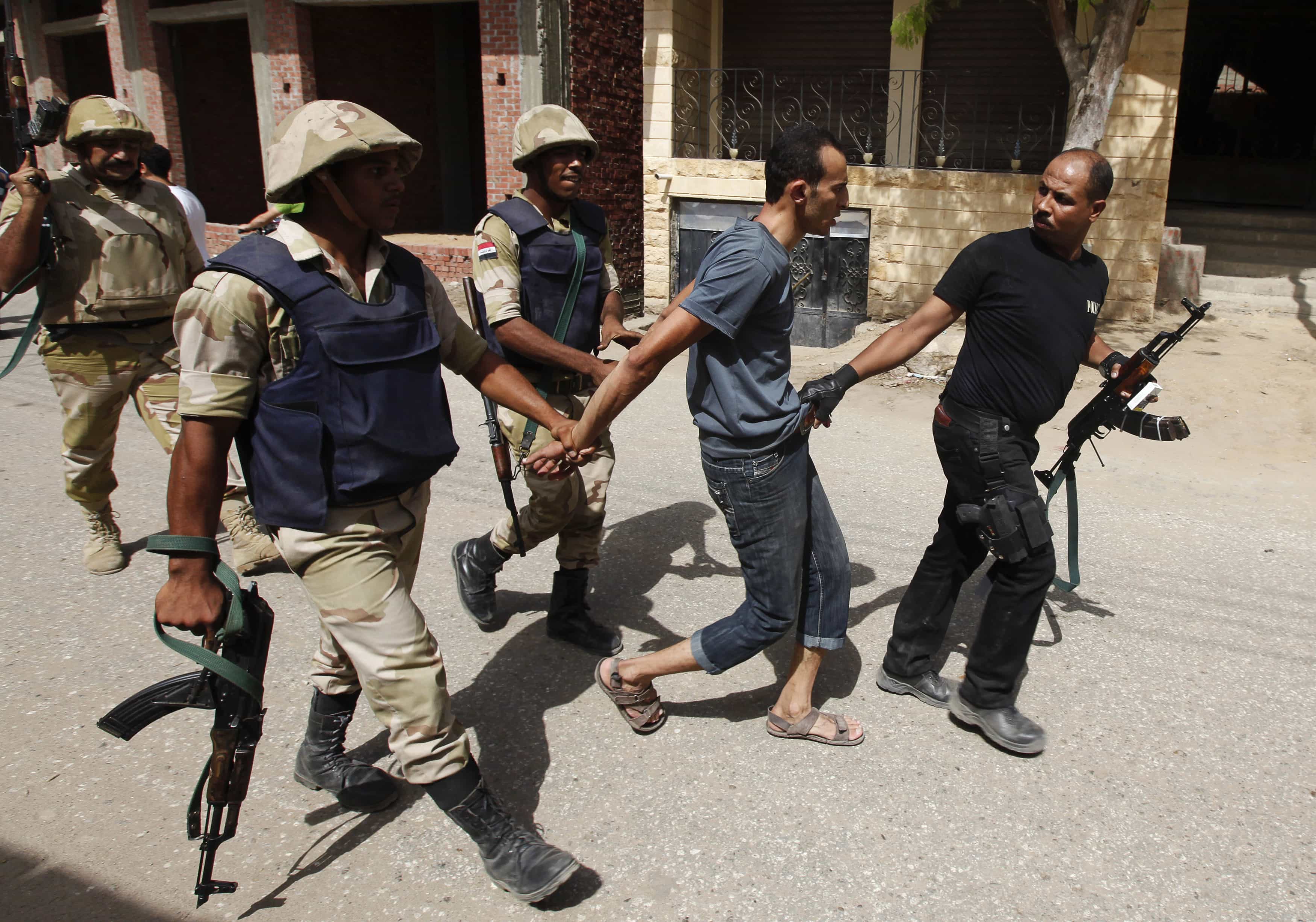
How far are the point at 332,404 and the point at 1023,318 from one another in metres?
2.05

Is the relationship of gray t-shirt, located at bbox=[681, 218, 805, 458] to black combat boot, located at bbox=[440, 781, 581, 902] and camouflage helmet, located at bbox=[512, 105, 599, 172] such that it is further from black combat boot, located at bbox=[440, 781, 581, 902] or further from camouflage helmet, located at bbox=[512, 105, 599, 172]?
black combat boot, located at bbox=[440, 781, 581, 902]

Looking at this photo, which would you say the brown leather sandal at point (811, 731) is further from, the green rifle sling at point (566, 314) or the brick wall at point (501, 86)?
the brick wall at point (501, 86)

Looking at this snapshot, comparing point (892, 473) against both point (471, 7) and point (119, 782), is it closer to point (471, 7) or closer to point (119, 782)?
point (119, 782)

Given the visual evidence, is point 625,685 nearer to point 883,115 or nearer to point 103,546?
point 103,546

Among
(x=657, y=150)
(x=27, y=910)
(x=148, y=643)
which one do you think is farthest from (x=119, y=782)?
(x=657, y=150)

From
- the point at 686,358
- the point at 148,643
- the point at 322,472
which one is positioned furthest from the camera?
the point at 686,358

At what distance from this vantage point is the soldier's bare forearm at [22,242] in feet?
13.0

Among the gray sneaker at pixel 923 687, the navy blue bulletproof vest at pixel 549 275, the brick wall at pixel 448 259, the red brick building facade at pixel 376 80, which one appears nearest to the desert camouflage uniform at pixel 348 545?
the navy blue bulletproof vest at pixel 549 275

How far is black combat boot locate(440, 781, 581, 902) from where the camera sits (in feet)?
7.82

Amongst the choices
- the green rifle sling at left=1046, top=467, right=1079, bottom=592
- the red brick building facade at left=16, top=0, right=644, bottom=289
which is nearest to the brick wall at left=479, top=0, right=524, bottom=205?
the red brick building facade at left=16, top=0, right=644, bottom=289

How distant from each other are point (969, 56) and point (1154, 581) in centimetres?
930

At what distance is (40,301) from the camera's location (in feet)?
13.7

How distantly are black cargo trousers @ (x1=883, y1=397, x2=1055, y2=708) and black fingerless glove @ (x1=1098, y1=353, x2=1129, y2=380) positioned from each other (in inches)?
18.0

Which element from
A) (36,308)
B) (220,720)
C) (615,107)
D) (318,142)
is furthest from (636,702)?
(615,107)
